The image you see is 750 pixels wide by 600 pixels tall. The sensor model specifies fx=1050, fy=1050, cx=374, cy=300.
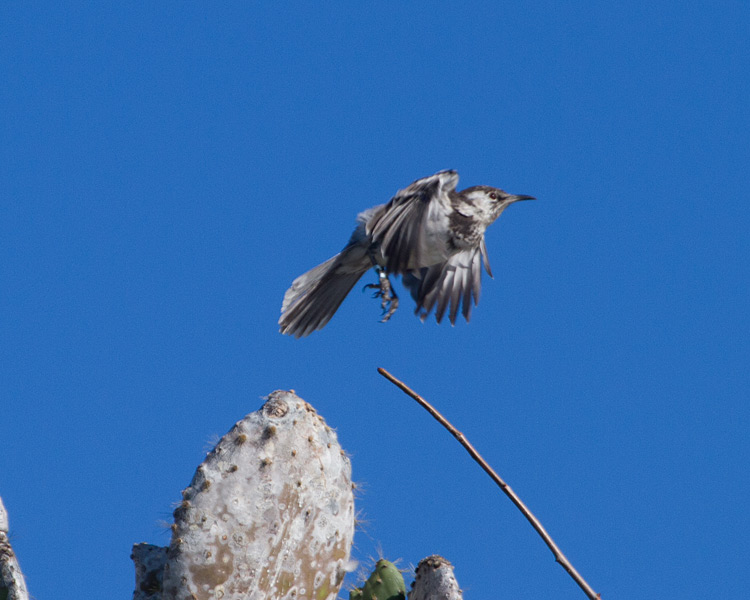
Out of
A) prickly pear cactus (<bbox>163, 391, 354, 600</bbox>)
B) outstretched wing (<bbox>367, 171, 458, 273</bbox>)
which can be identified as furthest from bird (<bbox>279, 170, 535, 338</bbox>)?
prickly pear cactus (<bbox>163, 391, 354, 600</bbox>)

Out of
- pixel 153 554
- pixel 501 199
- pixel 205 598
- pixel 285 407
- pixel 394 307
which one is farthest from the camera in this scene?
pixel 501 199

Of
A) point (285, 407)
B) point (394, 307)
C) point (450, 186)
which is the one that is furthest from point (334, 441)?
point (450, 186)

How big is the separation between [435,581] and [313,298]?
4.56 meters

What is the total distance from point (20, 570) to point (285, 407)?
126cm

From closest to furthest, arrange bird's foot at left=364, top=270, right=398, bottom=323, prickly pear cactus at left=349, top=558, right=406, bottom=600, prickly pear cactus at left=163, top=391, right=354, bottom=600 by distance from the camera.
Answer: prickly pear cactus at left=163, top=391, right=354, bottom=600, prickly pear cactus at left=349, top=558, right=406, bottom=600, bird's foot at left=364, top=270, right=398, bottom=323

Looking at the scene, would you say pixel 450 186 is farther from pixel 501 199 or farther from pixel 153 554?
pixel 153 554

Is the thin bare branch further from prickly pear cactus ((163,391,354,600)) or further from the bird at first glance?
the bird

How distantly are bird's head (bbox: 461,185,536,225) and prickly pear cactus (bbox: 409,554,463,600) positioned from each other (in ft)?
13.2

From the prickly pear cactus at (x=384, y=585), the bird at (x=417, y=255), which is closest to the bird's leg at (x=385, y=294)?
the bird at (x=417, y=255)

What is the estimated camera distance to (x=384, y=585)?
14.3 feet

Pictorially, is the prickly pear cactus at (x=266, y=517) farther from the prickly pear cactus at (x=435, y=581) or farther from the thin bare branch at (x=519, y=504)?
the thin bare branch at (x=519, y=504)

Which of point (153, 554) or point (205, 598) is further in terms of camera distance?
point (153, 554)

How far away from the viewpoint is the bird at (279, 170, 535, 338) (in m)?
7.12

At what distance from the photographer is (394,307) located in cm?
Answer: 696
